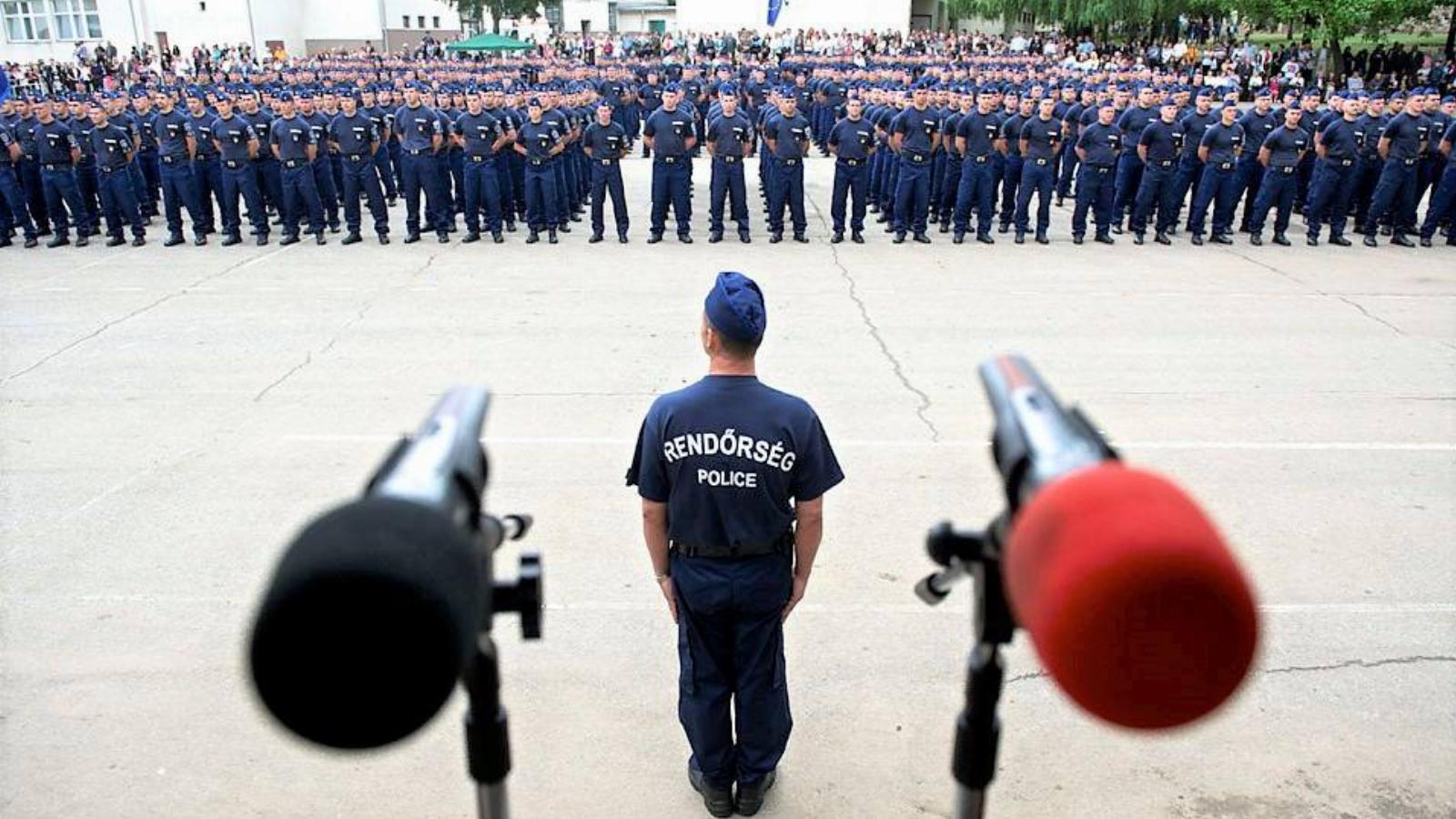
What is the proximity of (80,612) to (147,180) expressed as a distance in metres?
14.2

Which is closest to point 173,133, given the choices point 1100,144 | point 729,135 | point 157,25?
point 729,135

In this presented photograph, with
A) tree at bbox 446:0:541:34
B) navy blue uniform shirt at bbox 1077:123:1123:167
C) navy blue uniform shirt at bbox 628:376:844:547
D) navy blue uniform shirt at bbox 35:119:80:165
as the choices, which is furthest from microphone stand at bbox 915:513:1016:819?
tree at bbox 446:0:541:34

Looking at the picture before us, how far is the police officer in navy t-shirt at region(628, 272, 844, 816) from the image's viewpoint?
3135mm

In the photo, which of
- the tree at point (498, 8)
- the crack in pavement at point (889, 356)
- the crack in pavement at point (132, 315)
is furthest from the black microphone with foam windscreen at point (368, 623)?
the tree at point (498, 8)

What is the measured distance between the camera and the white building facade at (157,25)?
50.8 meters

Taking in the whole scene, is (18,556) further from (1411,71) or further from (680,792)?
(1411,71)

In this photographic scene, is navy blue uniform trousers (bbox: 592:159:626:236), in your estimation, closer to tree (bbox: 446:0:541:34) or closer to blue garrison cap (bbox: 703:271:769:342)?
blue garrison cap (bbox: 703:271:769:342)

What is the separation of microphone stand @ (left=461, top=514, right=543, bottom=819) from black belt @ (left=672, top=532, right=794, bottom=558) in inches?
63.3

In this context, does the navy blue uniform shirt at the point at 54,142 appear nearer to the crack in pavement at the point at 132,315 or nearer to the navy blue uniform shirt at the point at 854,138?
the crack in pavement at the point at 132,315

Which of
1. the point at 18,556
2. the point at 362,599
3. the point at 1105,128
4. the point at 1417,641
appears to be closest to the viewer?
the point at 362,599

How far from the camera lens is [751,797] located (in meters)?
3.55

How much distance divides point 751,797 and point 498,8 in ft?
210

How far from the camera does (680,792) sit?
368cm

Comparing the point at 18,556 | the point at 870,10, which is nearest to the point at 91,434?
the point at 18,556
